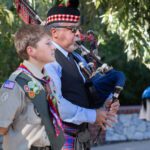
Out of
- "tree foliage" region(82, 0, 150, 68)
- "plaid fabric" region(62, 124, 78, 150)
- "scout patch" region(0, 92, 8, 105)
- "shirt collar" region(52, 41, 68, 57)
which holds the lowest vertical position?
"plaid fabric" region(62, 124, 78, 150)

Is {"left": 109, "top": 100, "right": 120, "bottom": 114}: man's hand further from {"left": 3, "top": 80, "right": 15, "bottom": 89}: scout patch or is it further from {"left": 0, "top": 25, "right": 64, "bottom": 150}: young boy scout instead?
{"left": 3, "top": 80, "right": 15, "bottom": 89}: scout patch

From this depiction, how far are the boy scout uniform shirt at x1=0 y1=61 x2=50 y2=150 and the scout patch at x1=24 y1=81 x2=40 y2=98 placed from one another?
31mm

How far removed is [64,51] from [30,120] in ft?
3.64

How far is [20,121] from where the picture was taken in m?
3.39

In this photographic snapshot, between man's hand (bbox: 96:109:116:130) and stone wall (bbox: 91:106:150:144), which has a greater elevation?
man's hand (bbox: 96:109:116:130)

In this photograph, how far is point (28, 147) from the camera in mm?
3387

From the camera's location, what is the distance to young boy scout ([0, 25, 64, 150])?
11.0 feet

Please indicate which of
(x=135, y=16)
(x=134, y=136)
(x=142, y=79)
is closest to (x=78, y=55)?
(x=135, y=16)

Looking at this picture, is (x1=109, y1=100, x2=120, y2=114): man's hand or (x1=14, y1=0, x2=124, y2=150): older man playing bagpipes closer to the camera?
(x1=14, y1=0, x2=124, y2=150): older man playing bagpipes

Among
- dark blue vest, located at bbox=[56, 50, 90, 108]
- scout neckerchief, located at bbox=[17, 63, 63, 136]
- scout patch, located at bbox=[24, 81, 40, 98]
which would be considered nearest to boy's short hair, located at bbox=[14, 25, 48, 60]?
scout neckerchief, located at bbox=[17, 63, 63, 136]

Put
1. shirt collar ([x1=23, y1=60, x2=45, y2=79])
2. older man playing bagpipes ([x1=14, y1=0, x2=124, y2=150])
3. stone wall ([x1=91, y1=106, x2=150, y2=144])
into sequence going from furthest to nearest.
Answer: stone wall ([x1=91, y1=106, x2=150, y2=144]) < older man playing bagpipes ([x1=14, y1=0, x2=124, y2=150]) < shirt collar ([x1=23, y1=60, x2=45, y2=79])

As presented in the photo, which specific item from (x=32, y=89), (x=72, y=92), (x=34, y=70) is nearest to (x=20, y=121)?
(x=32, y=89)

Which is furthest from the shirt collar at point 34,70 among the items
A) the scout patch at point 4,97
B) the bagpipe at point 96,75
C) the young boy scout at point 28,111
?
the bagpipe at point 96,75

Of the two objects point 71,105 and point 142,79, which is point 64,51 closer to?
point 71,105
